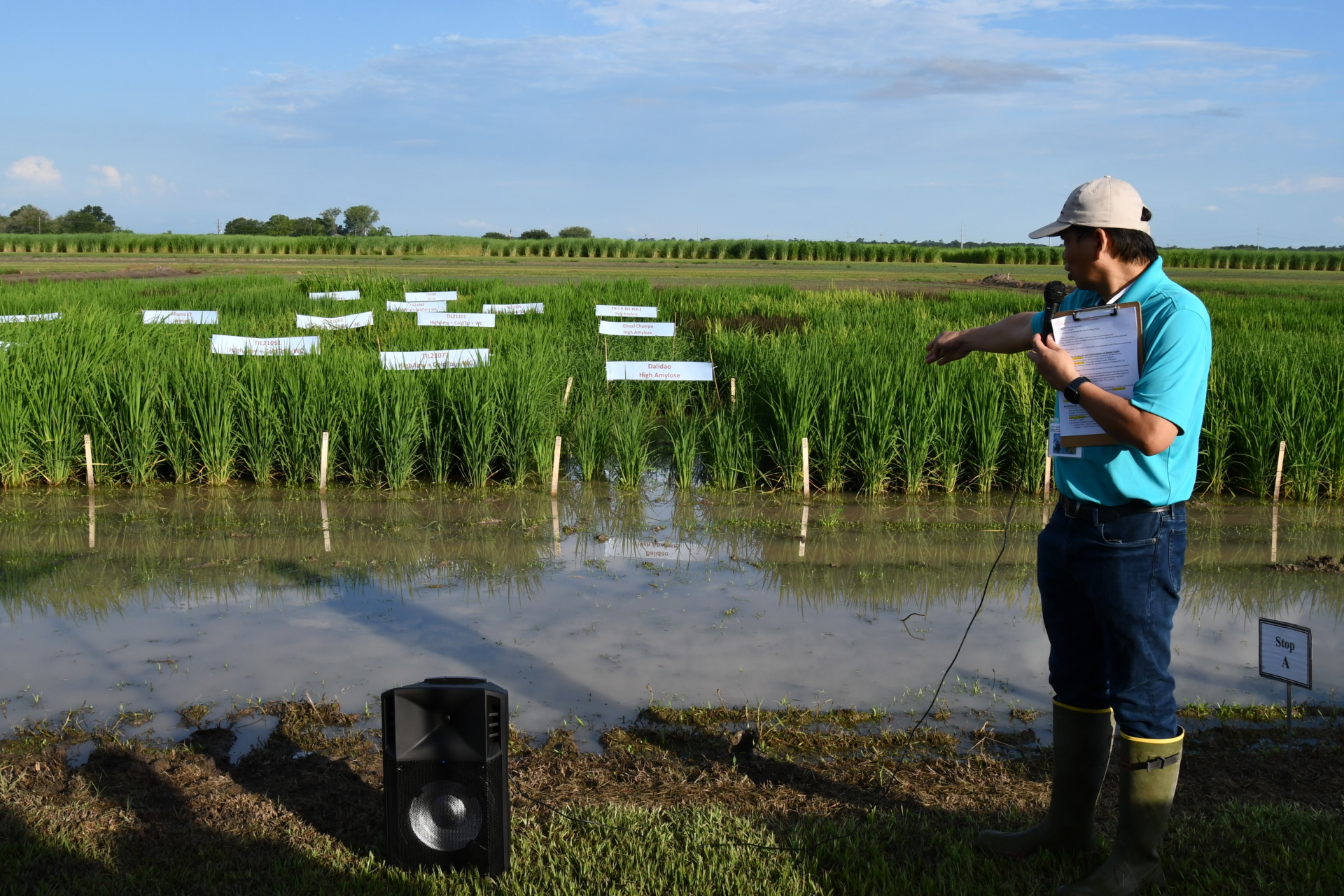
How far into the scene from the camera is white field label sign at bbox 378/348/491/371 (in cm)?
944

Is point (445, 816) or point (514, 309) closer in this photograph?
point (445, 816)

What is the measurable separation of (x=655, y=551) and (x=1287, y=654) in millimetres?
3854

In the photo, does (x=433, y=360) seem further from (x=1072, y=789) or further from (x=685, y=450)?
(x=1072, y=789)

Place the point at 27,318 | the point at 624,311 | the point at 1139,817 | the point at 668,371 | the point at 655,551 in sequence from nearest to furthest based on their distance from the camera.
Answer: the point at 1139,817, the point at 655,551, the point at 668,371, the point at 27,318, the point at 624,311

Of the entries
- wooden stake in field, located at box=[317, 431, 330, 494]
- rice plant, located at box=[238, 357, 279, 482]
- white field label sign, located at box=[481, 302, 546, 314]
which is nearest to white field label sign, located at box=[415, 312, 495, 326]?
white field label sign, located at box=[481, 302, 546, 314]

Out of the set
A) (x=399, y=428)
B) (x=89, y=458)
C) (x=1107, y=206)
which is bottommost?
(x=89, y=458)

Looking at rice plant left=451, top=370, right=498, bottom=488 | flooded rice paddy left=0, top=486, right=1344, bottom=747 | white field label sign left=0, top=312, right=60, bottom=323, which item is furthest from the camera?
white field label sign left=0, top=312, right=60, bottom=323

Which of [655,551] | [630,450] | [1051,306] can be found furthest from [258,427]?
[1051,306]

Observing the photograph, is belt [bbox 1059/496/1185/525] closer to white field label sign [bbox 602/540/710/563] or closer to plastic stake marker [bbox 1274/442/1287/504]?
white field label sign [bbox 602/540/710/563]

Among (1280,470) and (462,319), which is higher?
(462,319)

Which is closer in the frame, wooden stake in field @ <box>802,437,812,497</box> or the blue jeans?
the blue jeans

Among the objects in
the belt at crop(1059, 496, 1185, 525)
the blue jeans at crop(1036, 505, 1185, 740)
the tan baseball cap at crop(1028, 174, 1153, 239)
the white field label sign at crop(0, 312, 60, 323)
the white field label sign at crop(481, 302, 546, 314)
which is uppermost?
the tan baseball cap at crop(1028, 174, 1153, 239)

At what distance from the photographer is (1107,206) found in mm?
2586

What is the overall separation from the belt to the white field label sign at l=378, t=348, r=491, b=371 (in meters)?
7.55
